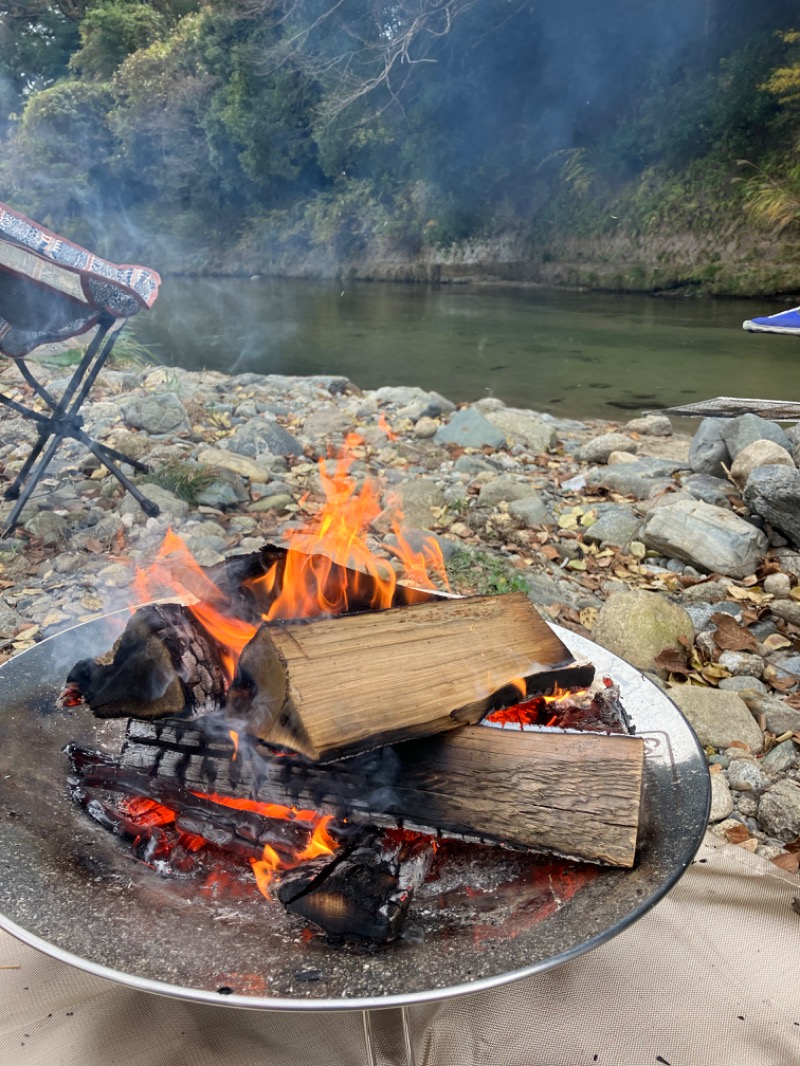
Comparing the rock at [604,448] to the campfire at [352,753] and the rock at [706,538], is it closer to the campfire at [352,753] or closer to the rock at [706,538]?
the rock at [706,538]

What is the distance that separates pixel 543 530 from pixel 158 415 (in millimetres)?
3242

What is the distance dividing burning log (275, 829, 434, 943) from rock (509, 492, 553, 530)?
309cm

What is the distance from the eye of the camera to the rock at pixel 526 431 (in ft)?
20.4

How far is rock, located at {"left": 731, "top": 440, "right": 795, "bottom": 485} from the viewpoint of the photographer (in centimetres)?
448

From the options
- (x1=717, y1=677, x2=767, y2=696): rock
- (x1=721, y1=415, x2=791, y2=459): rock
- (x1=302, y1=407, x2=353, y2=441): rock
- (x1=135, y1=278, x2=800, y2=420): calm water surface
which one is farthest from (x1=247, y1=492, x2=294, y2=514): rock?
(x1=135, y1=278, x2=800, y2=420): calm water surface

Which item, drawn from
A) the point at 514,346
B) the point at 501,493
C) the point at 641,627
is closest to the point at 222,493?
the point at 501,493

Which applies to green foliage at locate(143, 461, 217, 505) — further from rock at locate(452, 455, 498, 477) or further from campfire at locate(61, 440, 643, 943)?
campfire at locate(61, 440, 643, 943)

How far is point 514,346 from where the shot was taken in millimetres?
12609

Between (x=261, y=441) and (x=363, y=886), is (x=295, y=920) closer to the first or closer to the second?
(x=363, y=886)

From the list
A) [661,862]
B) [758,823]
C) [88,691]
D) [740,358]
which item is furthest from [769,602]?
[740,358]

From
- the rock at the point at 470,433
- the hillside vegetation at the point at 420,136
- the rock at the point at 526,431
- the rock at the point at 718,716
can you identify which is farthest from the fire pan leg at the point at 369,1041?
the hillside vegetation at the point at 420,136

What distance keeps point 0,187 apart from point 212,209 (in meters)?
7.65

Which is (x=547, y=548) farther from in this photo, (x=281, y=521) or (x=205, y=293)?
(x=205, y=293)

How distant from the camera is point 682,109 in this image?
1939cm
